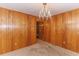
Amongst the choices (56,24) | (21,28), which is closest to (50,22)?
(56,24)

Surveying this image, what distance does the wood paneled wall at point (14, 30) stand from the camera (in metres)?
4.11

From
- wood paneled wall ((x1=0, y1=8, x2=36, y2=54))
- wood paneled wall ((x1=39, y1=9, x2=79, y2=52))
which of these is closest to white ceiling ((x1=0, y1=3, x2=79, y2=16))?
wood paneled wall ((x1=0, y1=8, x2=36, y2=54))

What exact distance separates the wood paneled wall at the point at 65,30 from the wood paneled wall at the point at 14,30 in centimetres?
149

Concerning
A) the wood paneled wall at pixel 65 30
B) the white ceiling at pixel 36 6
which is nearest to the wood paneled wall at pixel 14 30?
the white ceiling at pixel 36 6

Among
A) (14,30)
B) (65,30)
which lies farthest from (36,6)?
(65,30)

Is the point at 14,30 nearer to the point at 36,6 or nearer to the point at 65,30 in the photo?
the point at 36,6

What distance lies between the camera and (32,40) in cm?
652

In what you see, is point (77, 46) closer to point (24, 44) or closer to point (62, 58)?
point (24, 44)

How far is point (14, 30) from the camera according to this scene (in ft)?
15.6

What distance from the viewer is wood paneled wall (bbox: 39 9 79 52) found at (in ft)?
14.6

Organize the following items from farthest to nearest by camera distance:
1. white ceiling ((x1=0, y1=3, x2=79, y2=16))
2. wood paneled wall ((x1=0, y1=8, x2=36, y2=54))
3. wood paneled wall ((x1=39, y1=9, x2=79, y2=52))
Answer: wood paneled wall ((x1=39, y1=9, x2=79, y2=52)) < wood paneled wall ((x1=0, y1=8, x2=36, y2=54)) < white ceiling ((x1=0, y1=3, x2=79, y2=16))

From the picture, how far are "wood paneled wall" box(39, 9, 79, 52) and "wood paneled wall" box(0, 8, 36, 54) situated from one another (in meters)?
1.49

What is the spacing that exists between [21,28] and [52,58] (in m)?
4.44

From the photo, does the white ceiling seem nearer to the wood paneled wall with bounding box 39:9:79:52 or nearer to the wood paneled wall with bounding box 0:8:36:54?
the wood paneled wall with bounding box 0:8:36:54
